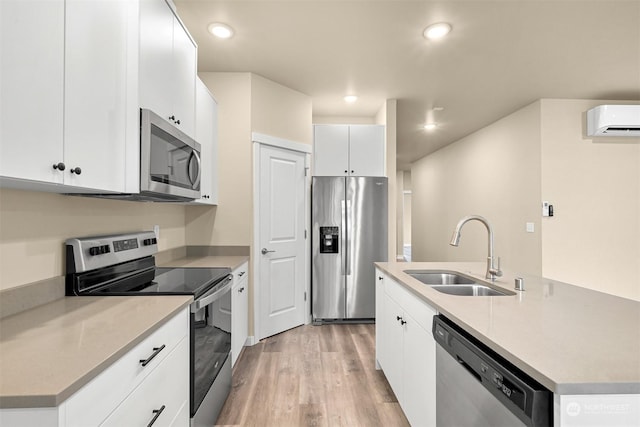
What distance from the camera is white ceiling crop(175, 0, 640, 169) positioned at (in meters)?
2.24

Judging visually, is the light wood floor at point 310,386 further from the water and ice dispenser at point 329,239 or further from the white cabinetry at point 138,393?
the water and ice dispenser at point 329,239

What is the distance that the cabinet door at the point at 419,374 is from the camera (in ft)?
4.63

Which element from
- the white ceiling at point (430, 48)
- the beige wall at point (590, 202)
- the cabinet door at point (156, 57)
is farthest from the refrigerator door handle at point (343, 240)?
the beige wall at point (590, 202)

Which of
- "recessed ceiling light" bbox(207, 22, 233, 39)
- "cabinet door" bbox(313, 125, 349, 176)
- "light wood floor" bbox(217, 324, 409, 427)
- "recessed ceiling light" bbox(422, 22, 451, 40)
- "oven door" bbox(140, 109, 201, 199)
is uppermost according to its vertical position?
"recessed ceiling light" bbox(207, 22, 233, 39)

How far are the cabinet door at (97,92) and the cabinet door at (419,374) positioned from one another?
4.83 ft

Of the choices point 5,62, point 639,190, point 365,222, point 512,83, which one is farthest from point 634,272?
point 5,62

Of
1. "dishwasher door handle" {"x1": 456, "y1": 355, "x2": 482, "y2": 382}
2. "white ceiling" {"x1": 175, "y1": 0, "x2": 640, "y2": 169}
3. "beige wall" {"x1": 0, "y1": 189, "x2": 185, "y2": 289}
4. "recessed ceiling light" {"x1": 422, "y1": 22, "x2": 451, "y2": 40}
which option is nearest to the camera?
"dishwasher door handle" {"x1": 456, "y1": 355, "x2": 482, "y2": 382}

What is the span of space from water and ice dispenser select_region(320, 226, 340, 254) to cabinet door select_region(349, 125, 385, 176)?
0.78 meters

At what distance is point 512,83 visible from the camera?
3.47 metres

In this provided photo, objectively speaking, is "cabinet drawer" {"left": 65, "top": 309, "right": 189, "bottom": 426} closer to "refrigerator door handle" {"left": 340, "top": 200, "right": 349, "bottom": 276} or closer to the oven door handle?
the oven door handle

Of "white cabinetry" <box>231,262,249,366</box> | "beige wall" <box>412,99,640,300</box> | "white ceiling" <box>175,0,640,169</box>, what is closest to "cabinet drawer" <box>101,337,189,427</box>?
"white cabinetry" <box>231,262,249,366</box>

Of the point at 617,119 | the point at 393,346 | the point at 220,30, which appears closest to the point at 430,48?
the point at 220,30

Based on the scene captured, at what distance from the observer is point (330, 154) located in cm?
401

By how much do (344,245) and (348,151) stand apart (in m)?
1.17
